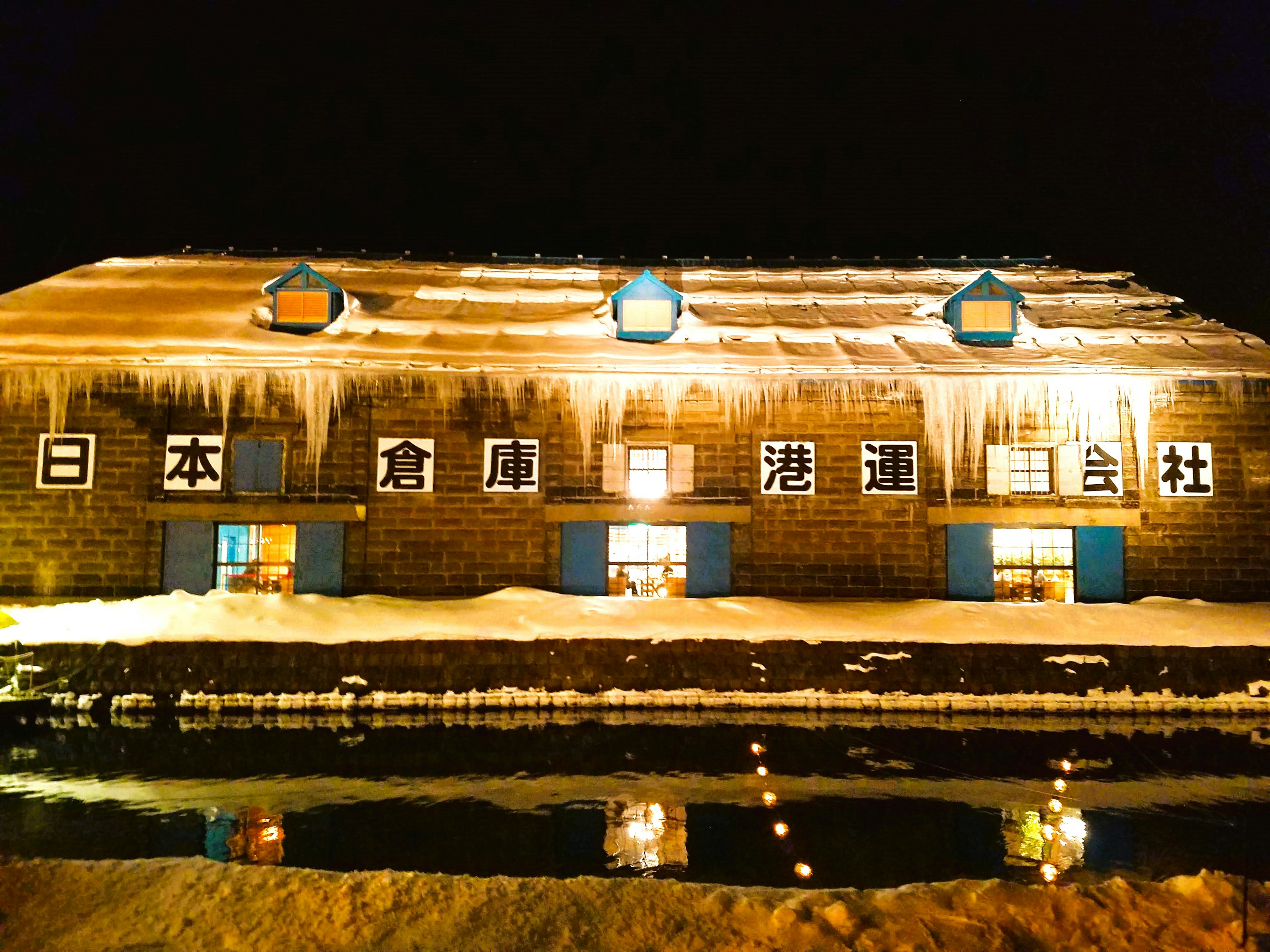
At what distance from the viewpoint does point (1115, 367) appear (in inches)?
489

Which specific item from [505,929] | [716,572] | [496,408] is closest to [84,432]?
[496,408]

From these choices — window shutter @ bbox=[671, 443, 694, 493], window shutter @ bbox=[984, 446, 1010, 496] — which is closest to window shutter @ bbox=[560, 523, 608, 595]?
window shutter @ bbox=[671, 443, 694, 493]

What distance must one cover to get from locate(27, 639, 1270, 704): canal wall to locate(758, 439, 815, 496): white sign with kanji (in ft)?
11.0

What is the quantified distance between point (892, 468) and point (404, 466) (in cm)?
827

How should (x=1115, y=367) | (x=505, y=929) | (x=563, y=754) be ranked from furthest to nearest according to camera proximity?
(x=1115, y=367)
(x=563, y=754)
(x=505, y=929)

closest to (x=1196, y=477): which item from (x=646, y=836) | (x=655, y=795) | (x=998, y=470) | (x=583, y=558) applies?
(x=998, y=470)

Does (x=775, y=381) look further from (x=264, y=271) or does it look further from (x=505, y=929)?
(x=264, y=271)

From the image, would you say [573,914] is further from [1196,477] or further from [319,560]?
[1196,477]

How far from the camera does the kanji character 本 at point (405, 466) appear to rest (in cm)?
1302

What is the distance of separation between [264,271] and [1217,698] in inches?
714

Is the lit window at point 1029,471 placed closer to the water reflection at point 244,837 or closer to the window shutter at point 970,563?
the window shutter at point 970,563

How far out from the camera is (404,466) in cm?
1303

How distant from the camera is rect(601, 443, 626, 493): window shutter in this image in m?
13.2

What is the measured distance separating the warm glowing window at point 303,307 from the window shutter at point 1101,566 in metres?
13.5
